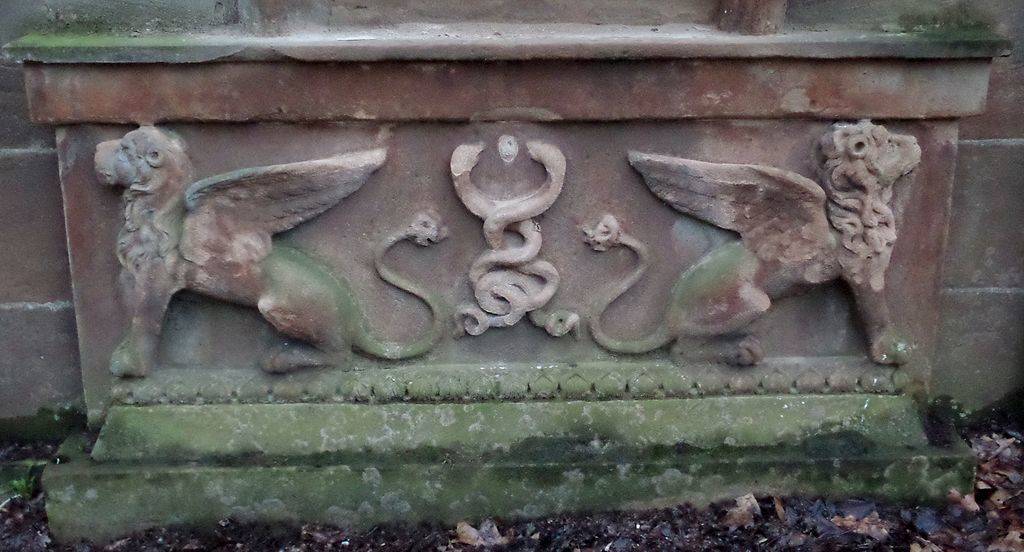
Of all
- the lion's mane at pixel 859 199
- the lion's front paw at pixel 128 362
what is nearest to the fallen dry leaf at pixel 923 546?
the lion's mane at pixel 859 199

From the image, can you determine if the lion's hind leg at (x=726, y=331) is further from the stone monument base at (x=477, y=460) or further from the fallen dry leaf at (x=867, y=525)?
the fallen dry leaf at (x=867, y=525)

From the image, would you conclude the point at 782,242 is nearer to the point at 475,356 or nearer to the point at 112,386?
the point at 475,356

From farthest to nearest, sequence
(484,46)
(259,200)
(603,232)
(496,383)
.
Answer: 1. (496,383)
2. (603,232)
3. (259,200)
4. (484,46)

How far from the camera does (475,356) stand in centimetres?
294

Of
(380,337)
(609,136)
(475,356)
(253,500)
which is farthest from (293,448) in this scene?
(609,136)

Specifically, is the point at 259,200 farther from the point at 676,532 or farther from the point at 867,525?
the point at 867,525

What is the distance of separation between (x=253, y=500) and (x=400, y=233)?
0.90 metres

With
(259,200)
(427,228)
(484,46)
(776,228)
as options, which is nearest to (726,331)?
(776,228)

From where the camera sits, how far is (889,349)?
2928mm

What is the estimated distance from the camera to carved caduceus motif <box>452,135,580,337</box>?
2.71 meters

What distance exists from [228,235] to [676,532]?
1.54 meters

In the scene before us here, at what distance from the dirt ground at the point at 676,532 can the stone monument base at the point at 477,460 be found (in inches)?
1.4

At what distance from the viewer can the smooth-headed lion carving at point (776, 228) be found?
271 cm

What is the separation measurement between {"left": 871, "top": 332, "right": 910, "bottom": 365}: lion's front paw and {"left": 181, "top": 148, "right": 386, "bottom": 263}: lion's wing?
156 centimetres
